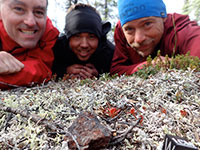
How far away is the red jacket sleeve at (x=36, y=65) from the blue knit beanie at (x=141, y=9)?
178 cm

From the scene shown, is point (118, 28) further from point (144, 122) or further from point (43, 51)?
point (144, 122)

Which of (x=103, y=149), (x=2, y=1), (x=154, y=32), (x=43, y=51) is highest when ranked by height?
(x=2, y=1)

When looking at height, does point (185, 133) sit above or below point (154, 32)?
Answer: below

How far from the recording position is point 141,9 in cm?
354

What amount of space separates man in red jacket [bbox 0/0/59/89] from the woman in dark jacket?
1.78 feet

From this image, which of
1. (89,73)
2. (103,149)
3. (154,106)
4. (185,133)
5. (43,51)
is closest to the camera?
(103,149)

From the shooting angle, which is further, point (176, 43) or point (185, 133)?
point (176, 43)

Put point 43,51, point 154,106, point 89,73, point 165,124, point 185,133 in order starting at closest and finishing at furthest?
point 185,133
point 165,124
point 154,106
point 43,51
point 89,73

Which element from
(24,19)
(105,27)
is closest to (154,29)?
(105,27)

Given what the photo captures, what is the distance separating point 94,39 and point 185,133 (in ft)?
11.5

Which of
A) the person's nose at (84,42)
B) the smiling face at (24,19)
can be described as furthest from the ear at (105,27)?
the smiling face at (24,19)

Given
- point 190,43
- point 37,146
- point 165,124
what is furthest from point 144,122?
point 190,43

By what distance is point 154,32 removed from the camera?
3641 millimetres

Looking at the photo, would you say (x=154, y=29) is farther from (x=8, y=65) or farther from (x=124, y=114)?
(x=8, y=65)
